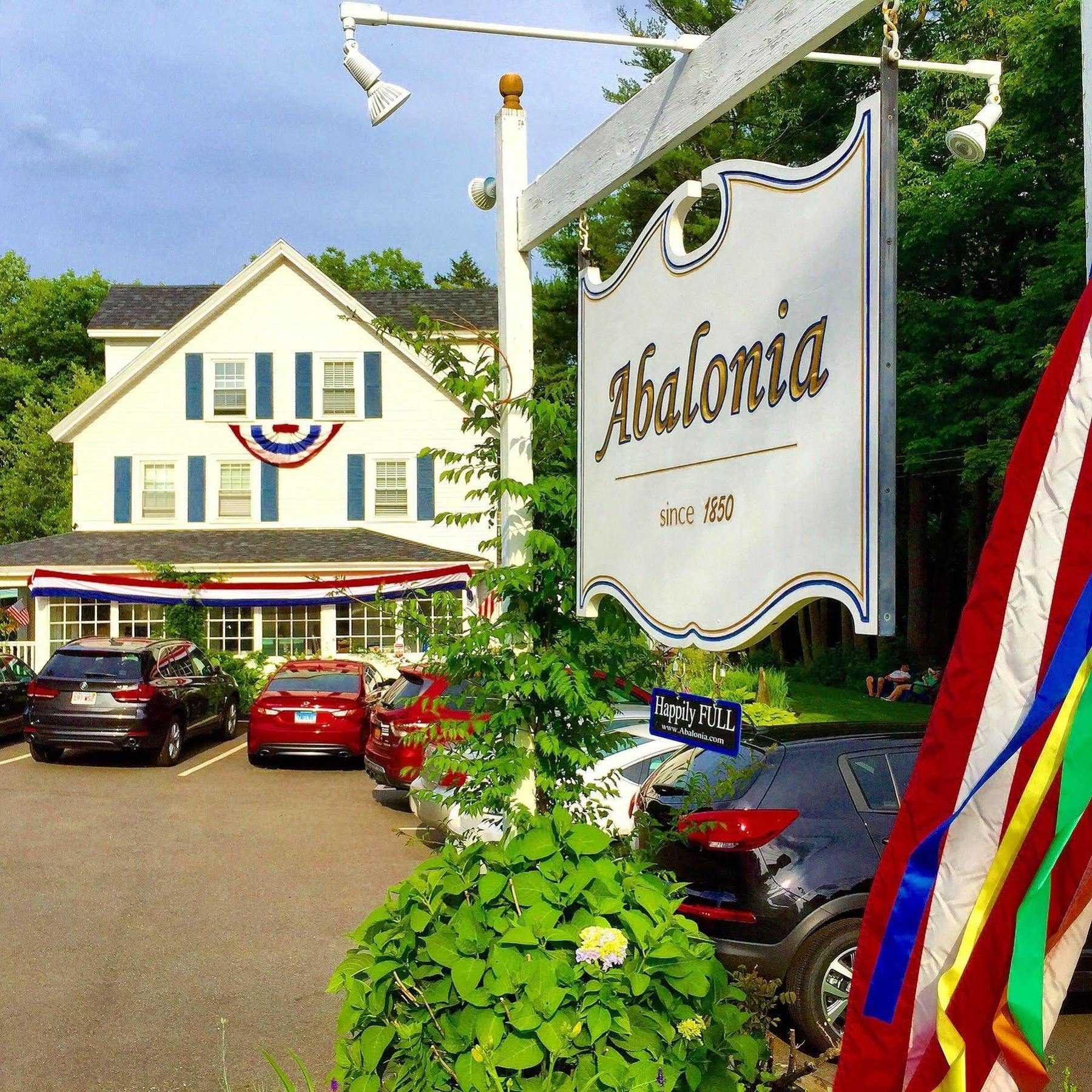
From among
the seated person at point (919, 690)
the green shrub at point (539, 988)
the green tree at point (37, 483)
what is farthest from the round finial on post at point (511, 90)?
the green tree at point (37, 483)

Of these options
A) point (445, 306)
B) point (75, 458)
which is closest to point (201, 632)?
point (75, 458)

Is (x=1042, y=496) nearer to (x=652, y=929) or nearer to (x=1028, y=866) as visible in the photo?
(x=1028, y=866)

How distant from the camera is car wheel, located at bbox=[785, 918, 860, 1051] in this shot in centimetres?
623

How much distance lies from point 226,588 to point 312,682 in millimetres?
8076

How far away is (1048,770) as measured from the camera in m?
1.79

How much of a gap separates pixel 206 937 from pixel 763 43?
24.5ft

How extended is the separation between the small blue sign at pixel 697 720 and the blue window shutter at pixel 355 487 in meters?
24.8

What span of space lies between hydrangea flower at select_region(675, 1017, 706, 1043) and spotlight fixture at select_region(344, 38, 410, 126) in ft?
11.5

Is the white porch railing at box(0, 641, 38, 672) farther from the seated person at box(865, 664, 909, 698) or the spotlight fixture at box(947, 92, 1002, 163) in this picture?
the spotlight fixture at box(947, 92, 1002, 163)

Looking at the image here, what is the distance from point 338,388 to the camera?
1128 inches

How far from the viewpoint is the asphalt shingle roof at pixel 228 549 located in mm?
25953

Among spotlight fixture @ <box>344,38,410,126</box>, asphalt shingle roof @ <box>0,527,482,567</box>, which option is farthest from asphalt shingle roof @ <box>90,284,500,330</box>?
spotlight fixture @ <box>344,38,410,126</box>

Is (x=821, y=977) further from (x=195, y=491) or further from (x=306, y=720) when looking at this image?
(x=195, y=491)

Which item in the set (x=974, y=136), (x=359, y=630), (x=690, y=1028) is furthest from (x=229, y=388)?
(x=974, y=136)
